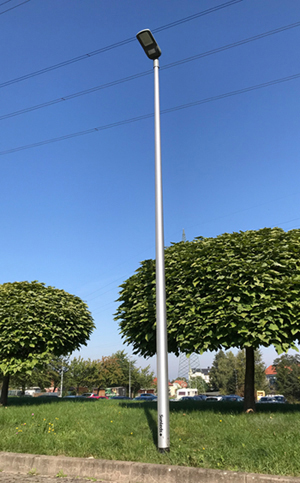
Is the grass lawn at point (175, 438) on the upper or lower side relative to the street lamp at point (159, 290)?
lower

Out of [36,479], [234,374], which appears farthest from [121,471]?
[234,374]

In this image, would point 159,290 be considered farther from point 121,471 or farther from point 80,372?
point 80,372

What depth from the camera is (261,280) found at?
33.4 ft

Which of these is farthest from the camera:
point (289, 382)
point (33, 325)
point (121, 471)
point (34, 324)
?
point (289, 382)

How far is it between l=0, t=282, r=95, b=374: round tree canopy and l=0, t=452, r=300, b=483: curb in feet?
24.6

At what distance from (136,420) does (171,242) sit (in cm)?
600

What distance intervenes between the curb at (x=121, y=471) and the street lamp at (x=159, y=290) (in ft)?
2.92

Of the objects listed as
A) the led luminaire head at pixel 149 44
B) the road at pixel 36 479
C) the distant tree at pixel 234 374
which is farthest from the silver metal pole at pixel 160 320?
the distant tree at pixel 234 374

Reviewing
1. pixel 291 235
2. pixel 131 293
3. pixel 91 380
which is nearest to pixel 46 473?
pixel 131 293

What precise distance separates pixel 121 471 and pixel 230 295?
5.61 meters

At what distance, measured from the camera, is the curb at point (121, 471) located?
5355mm

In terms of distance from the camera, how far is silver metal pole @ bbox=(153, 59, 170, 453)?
688 cm

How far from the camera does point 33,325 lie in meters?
14.6

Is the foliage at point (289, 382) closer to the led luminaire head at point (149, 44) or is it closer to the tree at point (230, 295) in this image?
the tree at point (230, 295)
